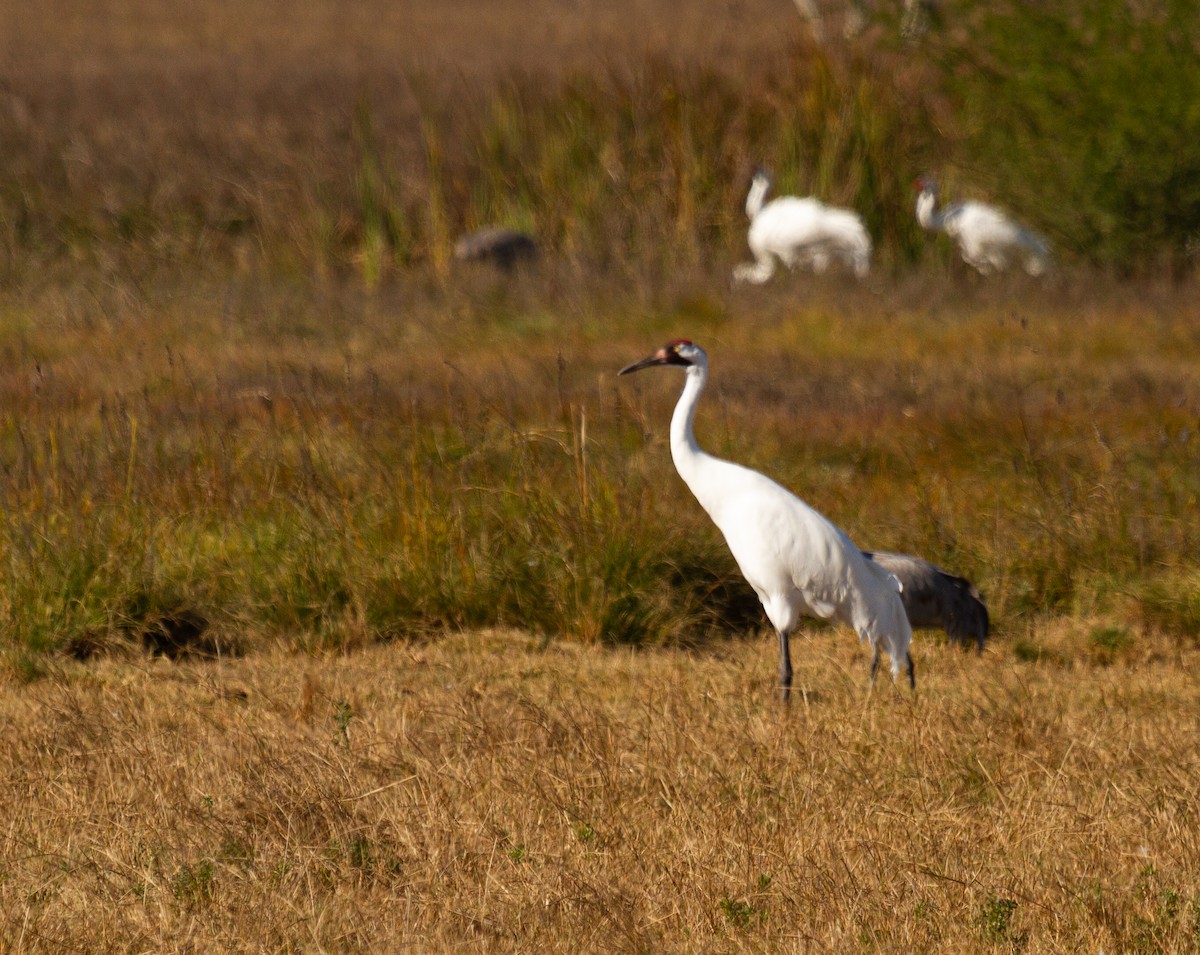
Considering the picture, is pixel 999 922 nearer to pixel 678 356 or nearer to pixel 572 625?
pixel 678 356

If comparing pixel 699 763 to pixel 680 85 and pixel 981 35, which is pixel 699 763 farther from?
pixel 680 85

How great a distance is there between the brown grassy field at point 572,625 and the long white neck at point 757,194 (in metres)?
1.54

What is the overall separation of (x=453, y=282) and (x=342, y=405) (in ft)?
22.7

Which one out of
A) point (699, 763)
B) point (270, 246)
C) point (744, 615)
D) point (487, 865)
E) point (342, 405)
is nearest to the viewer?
point (487, 865)

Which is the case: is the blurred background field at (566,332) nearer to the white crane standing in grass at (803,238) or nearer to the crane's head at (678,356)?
the white crane standing in grass at (803,238)

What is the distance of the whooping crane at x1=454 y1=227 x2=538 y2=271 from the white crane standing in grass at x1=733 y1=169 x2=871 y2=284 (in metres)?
2.15

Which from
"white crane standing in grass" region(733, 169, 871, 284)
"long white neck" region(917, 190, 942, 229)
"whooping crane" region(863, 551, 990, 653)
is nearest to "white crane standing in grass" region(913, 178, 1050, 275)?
"long white neck" region(917, 190, 942, 229)

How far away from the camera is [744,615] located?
25.6ft

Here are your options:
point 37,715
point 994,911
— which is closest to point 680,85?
point 37,715

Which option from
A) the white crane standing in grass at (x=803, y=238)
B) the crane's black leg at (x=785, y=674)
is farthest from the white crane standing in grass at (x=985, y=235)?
the crane's black leg at (x=785, y=674)

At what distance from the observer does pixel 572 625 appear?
289 inches

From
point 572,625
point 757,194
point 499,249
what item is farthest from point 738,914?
point 757,194

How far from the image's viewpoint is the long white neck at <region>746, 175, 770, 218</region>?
17.3 m

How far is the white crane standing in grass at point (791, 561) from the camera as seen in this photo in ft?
20.9
